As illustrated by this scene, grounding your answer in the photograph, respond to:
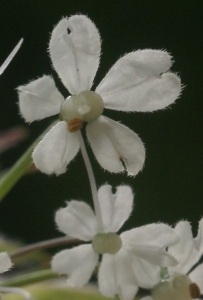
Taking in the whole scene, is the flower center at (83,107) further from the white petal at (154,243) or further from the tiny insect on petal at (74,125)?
the white petal at (154,243)

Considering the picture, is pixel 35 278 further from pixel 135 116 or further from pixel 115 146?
pixel 135 116

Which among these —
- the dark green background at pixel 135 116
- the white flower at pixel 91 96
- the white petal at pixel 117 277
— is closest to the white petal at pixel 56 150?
the white flower at pixel 91 96

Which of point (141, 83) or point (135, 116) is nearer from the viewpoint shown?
point (141, 83)

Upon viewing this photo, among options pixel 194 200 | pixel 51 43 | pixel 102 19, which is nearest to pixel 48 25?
pixel 102 19

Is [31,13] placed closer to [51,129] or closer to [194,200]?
[194,200]

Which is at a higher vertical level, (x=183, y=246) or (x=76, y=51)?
(x=76, y=51)

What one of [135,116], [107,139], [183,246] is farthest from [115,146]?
[135,116]

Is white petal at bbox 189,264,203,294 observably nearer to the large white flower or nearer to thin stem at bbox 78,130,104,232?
the large white flower
